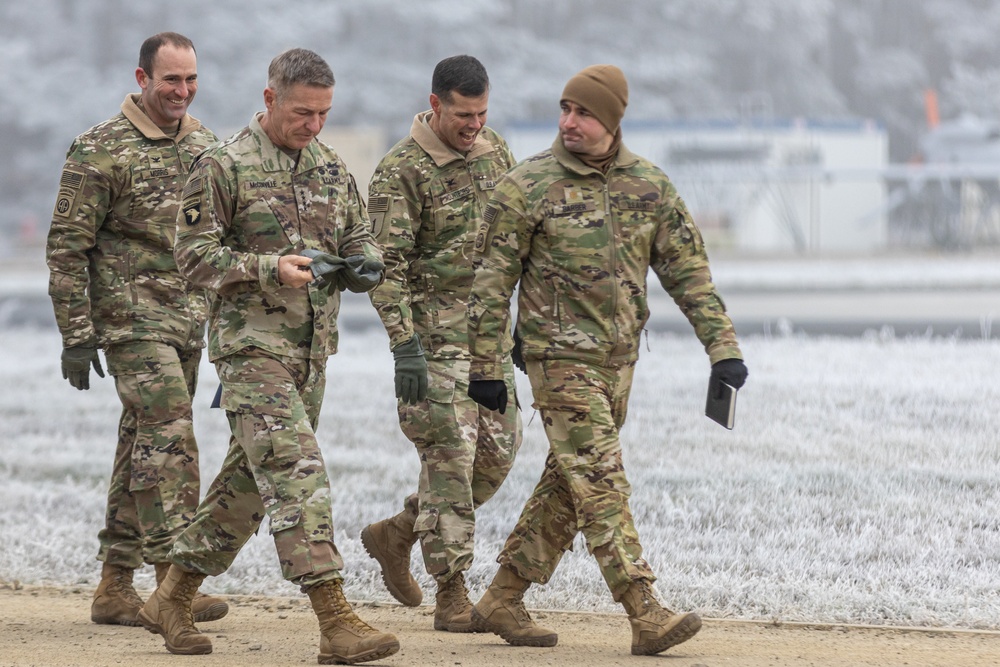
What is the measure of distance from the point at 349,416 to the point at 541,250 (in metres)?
7.10

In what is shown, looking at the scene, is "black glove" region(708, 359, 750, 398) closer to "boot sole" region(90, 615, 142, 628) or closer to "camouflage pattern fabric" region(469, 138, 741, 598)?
"camouflage pattern fabric" region(469, 138, 741, 598)

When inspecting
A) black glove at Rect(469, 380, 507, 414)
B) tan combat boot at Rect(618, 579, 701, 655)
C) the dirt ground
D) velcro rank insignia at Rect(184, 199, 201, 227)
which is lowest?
the dirt ground

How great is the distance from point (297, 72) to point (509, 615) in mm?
2130

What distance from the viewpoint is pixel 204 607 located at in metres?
6.04

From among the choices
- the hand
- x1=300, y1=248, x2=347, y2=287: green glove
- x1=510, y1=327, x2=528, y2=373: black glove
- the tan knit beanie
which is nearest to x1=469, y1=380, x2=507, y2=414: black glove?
x1=510, y1=327, x2=528, y2=373: black glove

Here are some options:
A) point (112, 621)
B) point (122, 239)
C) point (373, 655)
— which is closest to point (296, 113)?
point (122, 239)

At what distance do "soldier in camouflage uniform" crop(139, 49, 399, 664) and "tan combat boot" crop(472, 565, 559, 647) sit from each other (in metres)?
0.67

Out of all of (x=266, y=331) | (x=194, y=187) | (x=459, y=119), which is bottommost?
(x=266, y=331)

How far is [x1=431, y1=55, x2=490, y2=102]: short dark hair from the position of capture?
19.0 ft

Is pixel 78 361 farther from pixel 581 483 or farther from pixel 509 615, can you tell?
pixel 581 483

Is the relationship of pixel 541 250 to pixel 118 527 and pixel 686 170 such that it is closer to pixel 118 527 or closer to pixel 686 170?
pixel 118 527

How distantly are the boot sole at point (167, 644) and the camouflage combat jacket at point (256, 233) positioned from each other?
3.43ft

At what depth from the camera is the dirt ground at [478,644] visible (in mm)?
5211

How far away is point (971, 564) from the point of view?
680 cm
